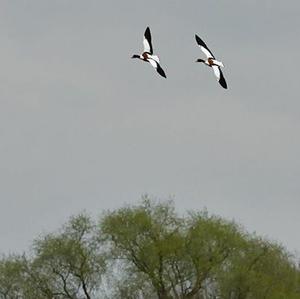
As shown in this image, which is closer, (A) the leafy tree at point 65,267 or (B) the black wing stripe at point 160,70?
(B) the black wing stripe at point 160,70

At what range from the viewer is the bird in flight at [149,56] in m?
48.3

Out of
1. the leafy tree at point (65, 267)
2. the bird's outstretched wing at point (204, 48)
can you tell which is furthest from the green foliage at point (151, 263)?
the bird's outstretched wing at point (204, 48)

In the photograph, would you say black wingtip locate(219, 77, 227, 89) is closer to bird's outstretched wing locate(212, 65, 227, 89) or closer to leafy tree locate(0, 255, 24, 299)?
bird's outstretched wing locate(212, 65, 227, 89)

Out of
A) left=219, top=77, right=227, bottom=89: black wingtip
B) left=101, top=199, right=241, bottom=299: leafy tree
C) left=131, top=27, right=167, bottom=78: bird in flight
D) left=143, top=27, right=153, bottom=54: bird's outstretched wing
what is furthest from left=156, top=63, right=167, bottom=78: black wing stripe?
left=101, top=199, right=241, bottom=299: leafy tree

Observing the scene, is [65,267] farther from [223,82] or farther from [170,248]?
[223,82]

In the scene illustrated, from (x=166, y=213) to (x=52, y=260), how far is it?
280 inches

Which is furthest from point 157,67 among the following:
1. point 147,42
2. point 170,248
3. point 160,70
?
point 170,248

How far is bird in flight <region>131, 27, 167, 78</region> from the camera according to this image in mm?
48281

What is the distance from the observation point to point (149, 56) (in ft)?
165

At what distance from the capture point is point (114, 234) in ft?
273

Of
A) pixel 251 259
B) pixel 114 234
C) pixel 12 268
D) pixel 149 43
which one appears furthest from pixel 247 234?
pixel 149 43

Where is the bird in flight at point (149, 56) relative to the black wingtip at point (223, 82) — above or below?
above

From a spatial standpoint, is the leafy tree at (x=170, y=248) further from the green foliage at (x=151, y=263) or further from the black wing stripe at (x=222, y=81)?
the black wing stripe at (x=222, y=81)

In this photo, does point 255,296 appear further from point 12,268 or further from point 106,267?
point 12,268
